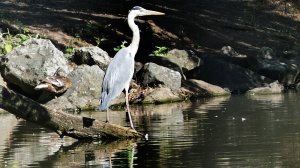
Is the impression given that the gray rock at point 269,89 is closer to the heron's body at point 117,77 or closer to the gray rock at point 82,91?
the gray rock at point 82,91

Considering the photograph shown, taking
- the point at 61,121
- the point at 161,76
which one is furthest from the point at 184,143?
the point at 161,76

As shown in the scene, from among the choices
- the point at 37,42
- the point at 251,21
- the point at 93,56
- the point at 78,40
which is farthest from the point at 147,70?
the point at 251,21

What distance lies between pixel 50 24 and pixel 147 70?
10134 millimetres

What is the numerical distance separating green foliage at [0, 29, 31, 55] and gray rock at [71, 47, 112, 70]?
2.43 meters

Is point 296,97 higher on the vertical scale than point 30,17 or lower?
lower

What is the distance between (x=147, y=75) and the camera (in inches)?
1030

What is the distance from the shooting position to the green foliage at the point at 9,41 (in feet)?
92.3

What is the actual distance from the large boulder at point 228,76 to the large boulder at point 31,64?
5.14 meters

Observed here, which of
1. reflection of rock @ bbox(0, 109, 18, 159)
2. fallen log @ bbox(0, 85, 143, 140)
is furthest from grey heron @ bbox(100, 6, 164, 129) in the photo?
reflection of rock @ bbox(0, 109, 18, 159)

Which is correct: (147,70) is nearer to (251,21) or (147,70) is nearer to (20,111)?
(20,111)

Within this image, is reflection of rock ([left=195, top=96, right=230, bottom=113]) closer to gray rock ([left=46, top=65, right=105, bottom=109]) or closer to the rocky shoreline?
the rocky shoreline

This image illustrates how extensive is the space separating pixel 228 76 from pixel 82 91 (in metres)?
6.39

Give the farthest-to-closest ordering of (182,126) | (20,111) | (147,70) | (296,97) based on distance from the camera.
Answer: (147,70)
(296,97)
(182,126)
(20,111)

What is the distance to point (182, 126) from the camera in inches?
675
